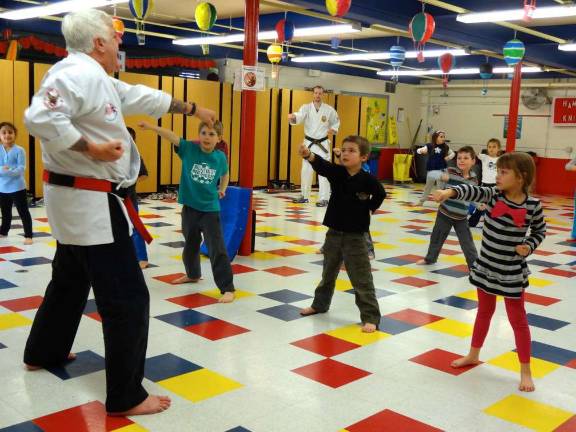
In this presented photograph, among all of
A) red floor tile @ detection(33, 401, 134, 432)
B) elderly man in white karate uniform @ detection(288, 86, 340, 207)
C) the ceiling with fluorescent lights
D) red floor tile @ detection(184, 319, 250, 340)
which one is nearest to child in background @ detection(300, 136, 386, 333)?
red floor tile @ detection(184, 319, 250, 340)

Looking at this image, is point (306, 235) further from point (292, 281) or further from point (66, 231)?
point (66, 231)

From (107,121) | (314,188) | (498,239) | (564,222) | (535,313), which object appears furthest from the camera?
(314,188)

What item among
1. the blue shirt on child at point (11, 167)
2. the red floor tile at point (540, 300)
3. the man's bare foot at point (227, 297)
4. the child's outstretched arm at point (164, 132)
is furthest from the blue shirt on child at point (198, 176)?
the blue shirt on child at point (11, 167)

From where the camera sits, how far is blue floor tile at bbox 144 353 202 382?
3.08 metres

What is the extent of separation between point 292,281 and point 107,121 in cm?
295

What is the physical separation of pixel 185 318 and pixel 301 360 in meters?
0.99

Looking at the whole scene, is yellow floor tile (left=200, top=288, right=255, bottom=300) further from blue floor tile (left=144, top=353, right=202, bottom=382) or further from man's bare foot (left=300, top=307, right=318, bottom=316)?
blue floor tile (left=144, top=353, right=202, bottom=382)

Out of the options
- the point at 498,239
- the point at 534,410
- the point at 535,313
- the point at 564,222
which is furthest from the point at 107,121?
the point at 564,222

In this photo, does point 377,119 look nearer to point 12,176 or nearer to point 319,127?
point 319,127

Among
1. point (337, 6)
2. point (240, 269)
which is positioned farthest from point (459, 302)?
point (337, 6)

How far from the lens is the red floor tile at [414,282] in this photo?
5.30 m

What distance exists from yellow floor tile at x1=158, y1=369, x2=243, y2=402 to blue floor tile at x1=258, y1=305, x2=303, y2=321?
1096 millimetres

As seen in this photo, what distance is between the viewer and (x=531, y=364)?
3.47 m

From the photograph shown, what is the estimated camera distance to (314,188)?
1378 cm
